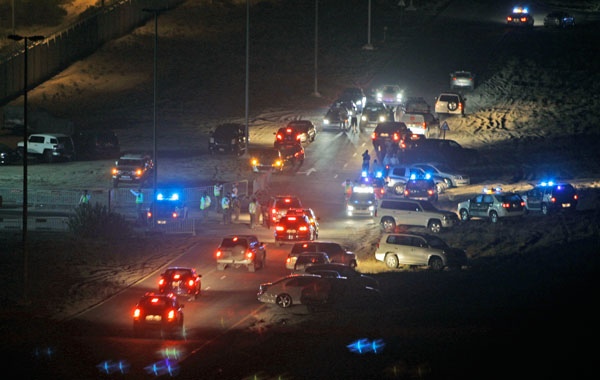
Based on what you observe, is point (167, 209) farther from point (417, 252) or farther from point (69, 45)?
point (69, 45)

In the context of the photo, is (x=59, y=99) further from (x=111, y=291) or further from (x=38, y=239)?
(x=111, y=291)

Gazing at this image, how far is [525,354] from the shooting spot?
2403cm

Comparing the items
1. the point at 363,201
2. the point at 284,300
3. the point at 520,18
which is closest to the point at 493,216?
the point at 363,201

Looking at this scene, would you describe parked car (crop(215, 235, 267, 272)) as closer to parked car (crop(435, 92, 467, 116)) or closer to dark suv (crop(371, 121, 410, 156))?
dark suv (crop(371, 121, 410, 156))

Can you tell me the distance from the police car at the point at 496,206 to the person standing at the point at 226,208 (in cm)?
1185

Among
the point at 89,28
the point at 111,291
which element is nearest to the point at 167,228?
the point at 111,291

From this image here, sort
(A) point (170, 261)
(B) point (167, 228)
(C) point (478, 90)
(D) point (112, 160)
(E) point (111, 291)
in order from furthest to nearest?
(C) point (478, 90), (D) point (112, 160), (B) point (167, 228), (A) point (170, 261), (E) point (111, 291)

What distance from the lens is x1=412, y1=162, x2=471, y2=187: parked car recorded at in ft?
169

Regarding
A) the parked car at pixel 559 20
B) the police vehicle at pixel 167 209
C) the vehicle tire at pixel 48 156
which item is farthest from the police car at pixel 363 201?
the parked car at pixel 559 20

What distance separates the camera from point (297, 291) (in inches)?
1156

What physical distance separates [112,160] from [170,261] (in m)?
23.7

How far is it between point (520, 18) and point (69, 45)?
43.4 m

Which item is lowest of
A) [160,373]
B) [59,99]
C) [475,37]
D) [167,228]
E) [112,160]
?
[160,373]

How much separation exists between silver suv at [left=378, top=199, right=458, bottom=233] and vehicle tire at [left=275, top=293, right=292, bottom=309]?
13.3 m
